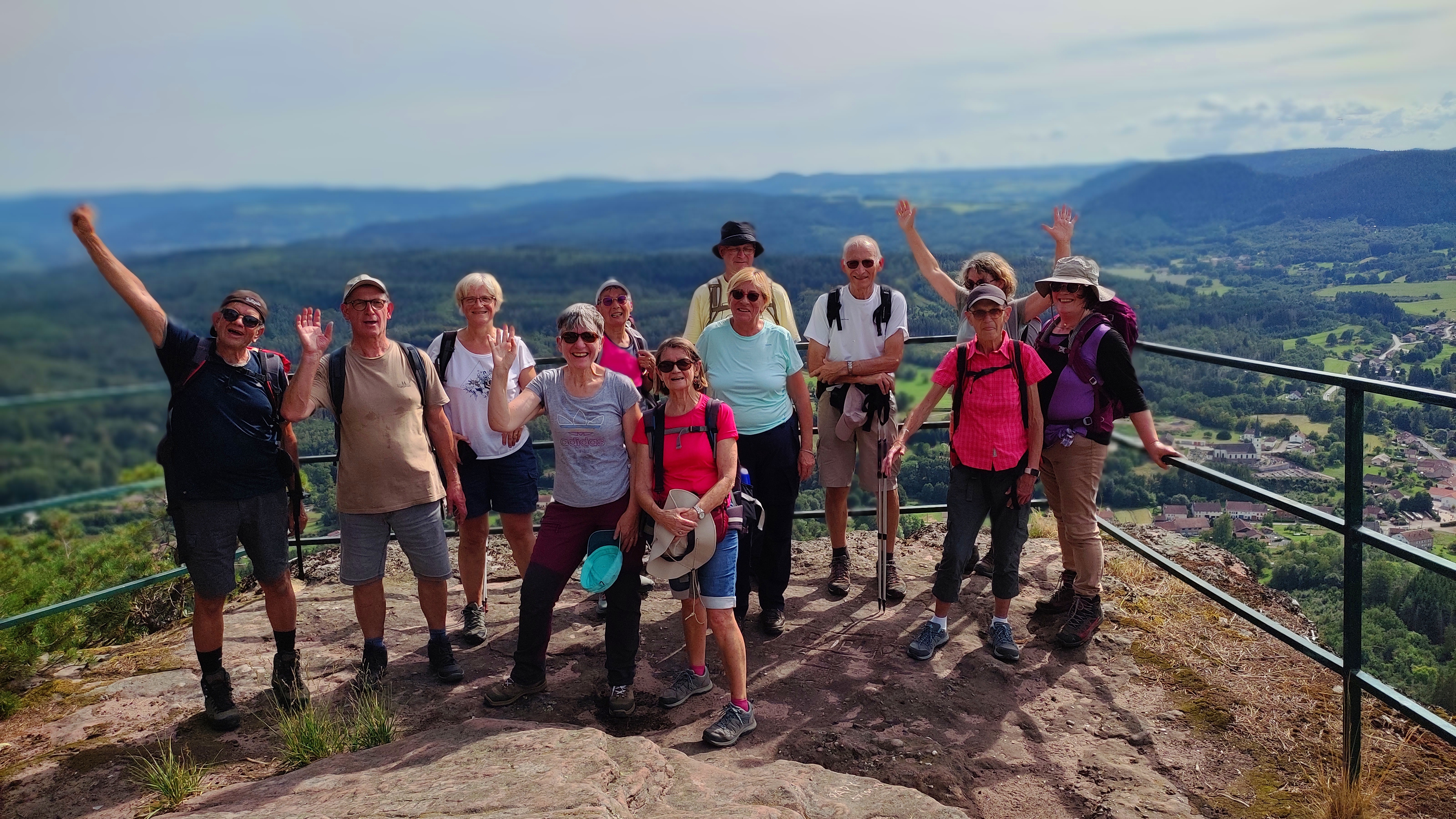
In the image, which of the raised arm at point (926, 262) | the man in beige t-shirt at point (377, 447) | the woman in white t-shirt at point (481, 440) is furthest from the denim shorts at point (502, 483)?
the raised arm at point (926, 262)

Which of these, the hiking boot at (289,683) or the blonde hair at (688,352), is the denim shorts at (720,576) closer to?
the blonde hair at (688,352)

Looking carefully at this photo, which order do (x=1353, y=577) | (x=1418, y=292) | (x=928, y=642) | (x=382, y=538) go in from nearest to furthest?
(x=1353, y=577), (x=382, y=538), (x=928, y=642), (x=1418, y=292)

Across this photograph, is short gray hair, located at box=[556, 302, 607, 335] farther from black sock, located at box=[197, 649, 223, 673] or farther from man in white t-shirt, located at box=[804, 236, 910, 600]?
black sock, located at box=[197, 649, 223, 673]

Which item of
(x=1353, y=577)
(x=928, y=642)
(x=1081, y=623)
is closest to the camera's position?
(x=1353, y=577)

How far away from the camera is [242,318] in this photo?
3.95 metres

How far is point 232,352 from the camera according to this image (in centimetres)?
399

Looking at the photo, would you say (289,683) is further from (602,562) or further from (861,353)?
(861,353)

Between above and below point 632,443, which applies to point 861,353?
above

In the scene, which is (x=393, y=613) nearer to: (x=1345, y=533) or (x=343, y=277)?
(x=1345, y=533)

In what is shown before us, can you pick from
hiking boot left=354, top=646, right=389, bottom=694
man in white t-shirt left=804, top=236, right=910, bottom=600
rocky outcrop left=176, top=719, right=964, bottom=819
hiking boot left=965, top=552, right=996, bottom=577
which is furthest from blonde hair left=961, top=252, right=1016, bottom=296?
hiking boot left=354, top=646, right=389, bottom=694

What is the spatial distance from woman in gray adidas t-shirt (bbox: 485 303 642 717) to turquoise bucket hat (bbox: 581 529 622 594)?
0.04m

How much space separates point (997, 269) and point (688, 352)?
72.1 inches

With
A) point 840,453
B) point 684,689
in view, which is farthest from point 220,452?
point 840,453

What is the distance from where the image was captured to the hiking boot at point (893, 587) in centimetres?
548
